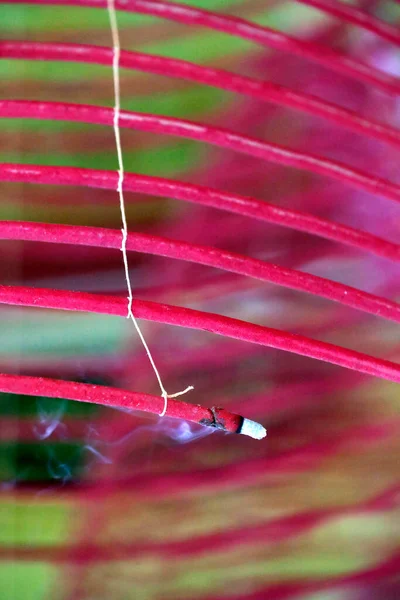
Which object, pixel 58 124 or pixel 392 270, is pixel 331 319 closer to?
pixel 392 270

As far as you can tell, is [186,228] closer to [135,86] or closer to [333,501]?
[135,86]

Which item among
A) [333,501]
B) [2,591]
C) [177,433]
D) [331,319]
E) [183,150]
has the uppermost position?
[183,150]

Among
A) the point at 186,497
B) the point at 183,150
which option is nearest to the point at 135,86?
the point at 183,150

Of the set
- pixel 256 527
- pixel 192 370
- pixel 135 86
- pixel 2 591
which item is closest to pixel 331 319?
pixel 192 370

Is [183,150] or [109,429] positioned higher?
[183,150]

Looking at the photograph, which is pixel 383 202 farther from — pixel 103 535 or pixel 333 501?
pixel 103 535

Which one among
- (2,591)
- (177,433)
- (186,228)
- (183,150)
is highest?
(183,150)

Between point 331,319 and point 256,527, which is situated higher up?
point 331,319
